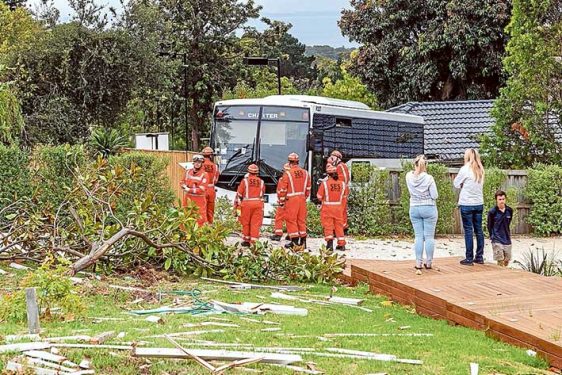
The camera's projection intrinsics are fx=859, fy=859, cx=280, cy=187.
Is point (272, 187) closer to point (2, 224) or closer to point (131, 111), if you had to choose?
point (2, 224)

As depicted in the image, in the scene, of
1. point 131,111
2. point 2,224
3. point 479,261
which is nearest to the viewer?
point 479,261

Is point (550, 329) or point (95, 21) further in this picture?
point (95, 21)

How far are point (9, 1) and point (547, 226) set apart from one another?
4029 centimetres

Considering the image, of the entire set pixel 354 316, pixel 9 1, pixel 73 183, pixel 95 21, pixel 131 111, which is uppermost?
pixel 9 1

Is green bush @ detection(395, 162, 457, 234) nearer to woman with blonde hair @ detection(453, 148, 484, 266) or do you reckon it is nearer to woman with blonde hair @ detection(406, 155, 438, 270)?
woman with blonde hair @ detection(453, 148, 484, 266)

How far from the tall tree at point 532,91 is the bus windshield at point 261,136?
18.1 feet

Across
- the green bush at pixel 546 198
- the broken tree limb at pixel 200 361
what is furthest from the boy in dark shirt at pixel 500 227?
the green bush at pixel 546 198

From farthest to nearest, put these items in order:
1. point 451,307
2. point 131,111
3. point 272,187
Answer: point 131,111
point 272,187
point 451,307

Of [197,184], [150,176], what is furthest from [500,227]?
[150,176]

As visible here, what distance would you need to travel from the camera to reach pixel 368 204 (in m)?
20.9

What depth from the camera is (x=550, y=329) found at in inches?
327

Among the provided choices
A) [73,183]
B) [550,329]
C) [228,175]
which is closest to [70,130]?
[228,175]

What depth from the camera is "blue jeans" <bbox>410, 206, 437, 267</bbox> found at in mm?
12133

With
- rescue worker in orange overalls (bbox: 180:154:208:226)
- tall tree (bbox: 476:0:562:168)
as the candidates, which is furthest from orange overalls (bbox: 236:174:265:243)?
tall tree (bbox: 476:0:562:168)
